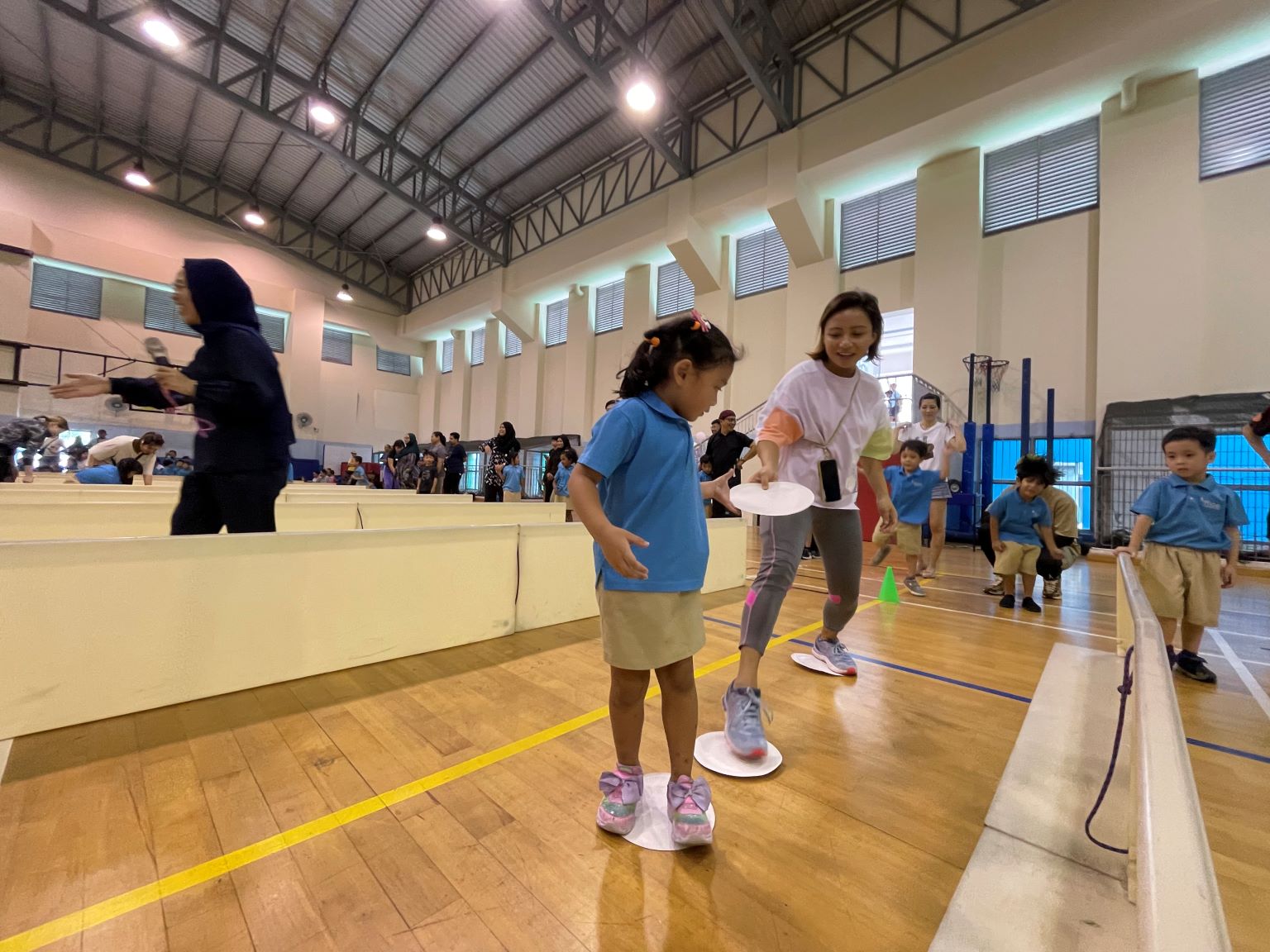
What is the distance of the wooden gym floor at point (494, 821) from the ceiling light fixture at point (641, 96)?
328 inches

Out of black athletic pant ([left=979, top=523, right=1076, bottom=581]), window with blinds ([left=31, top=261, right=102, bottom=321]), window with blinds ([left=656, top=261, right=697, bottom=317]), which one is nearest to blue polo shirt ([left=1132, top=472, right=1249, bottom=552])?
black athletic pant ([left=979, top=523, right=1076, bottom=581])

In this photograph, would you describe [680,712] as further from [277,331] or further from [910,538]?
[277,331]

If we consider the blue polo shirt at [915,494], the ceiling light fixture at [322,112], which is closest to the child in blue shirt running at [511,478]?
the blue polo shirt at [915,494]

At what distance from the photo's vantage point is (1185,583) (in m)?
2.32

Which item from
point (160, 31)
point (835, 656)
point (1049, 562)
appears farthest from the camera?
point (160, 31)

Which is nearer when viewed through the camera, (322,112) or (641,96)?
(641,96)

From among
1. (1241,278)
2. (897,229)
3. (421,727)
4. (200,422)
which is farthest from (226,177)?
(1241,278)

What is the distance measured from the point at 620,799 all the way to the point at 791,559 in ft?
2.80

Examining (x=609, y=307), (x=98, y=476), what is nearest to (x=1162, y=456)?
(x=609, y=307)

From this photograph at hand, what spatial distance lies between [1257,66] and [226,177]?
2089 centimetres

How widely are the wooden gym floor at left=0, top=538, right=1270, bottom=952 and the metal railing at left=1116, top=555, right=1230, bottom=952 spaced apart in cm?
60

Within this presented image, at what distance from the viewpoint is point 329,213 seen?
16.1 meters

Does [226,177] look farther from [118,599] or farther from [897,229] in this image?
[118,599]

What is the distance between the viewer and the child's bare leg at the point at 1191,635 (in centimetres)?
231
